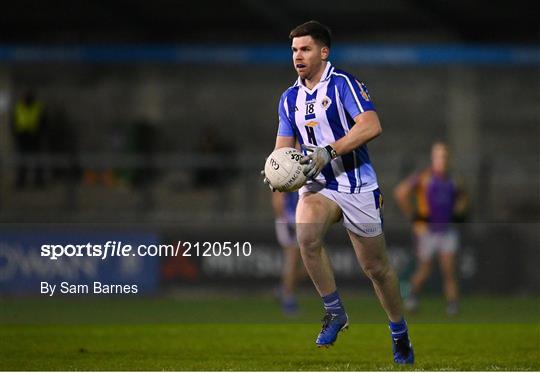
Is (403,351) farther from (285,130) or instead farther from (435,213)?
(435,213)

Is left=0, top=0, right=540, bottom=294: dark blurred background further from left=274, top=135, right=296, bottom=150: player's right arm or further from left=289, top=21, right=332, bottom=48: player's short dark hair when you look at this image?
left=289, top=21, right=332, bottom=48: player's short dark hair

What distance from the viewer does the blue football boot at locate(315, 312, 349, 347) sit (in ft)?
27.9

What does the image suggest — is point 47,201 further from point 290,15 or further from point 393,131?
point 393,131

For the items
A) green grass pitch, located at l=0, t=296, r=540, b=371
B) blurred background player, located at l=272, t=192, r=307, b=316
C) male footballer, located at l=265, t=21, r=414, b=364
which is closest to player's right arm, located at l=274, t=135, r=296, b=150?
male footballer, located at l=265, t=21, r=414, b=364

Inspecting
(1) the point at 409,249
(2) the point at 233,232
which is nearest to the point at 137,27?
(2) the point at 233,232

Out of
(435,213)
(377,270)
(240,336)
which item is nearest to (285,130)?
(377,270)

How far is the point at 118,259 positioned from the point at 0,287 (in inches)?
143

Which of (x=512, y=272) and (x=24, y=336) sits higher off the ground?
(x=24, y=336)

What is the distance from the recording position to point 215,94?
28.1 meters

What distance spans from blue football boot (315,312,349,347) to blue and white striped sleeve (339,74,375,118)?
59.0 inches

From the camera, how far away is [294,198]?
15.5 meters

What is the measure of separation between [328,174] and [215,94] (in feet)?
64.7

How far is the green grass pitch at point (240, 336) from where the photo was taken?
9180 mm

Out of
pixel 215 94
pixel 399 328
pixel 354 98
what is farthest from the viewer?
pixel 215 94
